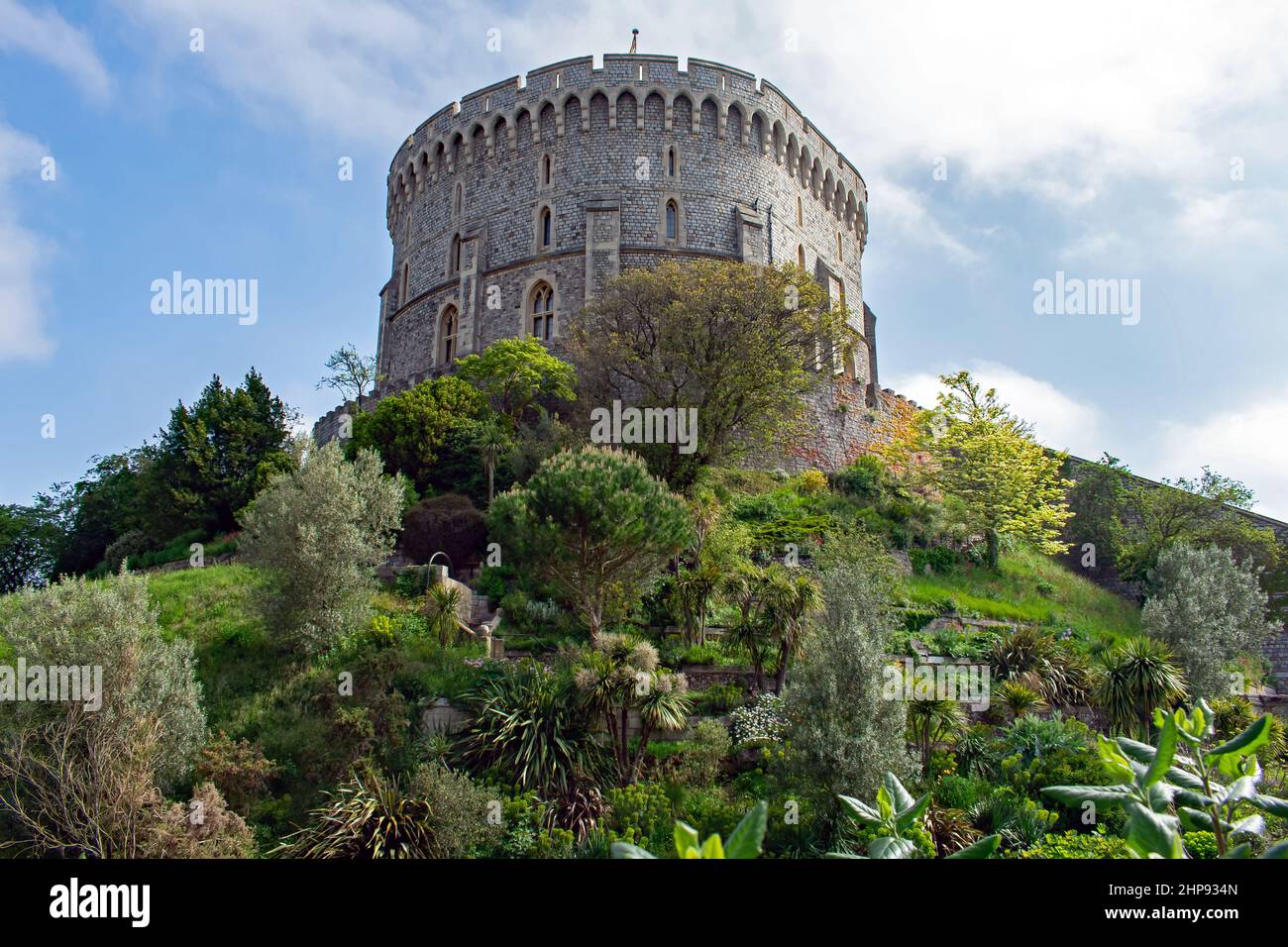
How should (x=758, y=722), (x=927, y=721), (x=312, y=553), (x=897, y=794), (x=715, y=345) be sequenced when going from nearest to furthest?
1. (x=897, y=794)
2. (x=927, y=721)
3. (x=758, y=722)
4. (x=312, y=553)
5. (x=715, y=345)

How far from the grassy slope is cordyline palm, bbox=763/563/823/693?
300 inches

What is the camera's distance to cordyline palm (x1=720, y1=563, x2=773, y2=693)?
18.4m

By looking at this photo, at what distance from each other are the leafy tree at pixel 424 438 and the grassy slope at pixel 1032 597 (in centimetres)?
1429

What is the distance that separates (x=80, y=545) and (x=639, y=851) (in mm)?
39611

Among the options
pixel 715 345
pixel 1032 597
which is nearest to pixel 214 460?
pixel 715 345

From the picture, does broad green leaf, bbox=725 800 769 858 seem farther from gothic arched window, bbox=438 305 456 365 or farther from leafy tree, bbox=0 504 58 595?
leafy tree, bbox=0 504 58 595

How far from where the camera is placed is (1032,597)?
91.7 ft

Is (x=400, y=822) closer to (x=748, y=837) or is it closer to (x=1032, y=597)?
(x=748, y=837)

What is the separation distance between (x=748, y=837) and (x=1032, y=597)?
27924 millimetres

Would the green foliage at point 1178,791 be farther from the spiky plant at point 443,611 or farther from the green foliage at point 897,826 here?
the spiky plant at point 443,611

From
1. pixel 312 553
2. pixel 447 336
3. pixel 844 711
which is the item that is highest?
pixel 447 336

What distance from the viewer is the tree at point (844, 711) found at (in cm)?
1323
